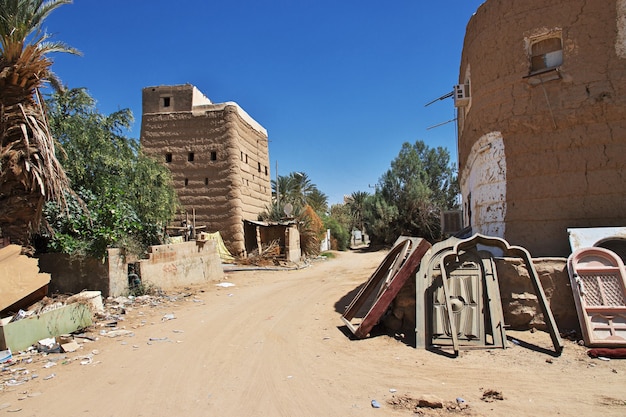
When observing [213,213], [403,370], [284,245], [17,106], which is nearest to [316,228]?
[284,245]

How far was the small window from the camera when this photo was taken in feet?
23.4

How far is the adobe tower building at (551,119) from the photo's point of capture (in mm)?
6578

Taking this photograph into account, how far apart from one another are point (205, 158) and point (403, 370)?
56.3 ft

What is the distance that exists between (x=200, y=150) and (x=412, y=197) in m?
17.6

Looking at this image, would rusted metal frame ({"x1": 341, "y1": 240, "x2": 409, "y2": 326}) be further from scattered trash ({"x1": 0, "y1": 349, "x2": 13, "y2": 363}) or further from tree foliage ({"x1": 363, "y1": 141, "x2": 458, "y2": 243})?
tree foliage ({"x1": 363, "y1": 141, "x2": 458, "y2": 243})

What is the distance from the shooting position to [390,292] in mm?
6340

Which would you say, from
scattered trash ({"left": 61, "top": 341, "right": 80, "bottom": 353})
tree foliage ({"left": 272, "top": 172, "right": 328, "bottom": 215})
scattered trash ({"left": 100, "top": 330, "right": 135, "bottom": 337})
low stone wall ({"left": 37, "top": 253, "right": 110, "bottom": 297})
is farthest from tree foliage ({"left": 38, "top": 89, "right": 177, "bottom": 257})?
tree foliage ({"left": 272, "top": 172, "right": 328, "bottom": 215})

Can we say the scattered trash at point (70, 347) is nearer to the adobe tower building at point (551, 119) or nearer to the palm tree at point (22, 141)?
the palm tree at point (22, 141)

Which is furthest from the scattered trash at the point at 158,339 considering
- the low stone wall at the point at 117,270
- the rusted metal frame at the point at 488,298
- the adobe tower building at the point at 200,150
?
the adobe tower building at the point at 200,150

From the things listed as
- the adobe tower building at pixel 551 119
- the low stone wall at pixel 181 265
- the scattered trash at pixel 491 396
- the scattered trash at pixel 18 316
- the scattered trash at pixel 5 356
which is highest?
the adobe tower building at pixel 551 119

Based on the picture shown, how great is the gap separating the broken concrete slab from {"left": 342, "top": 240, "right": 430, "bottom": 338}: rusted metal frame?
18.6ft

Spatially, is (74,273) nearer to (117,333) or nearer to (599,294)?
(117,333)

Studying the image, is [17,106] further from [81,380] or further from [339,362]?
[339,362]

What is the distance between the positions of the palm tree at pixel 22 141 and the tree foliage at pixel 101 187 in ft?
4.16
